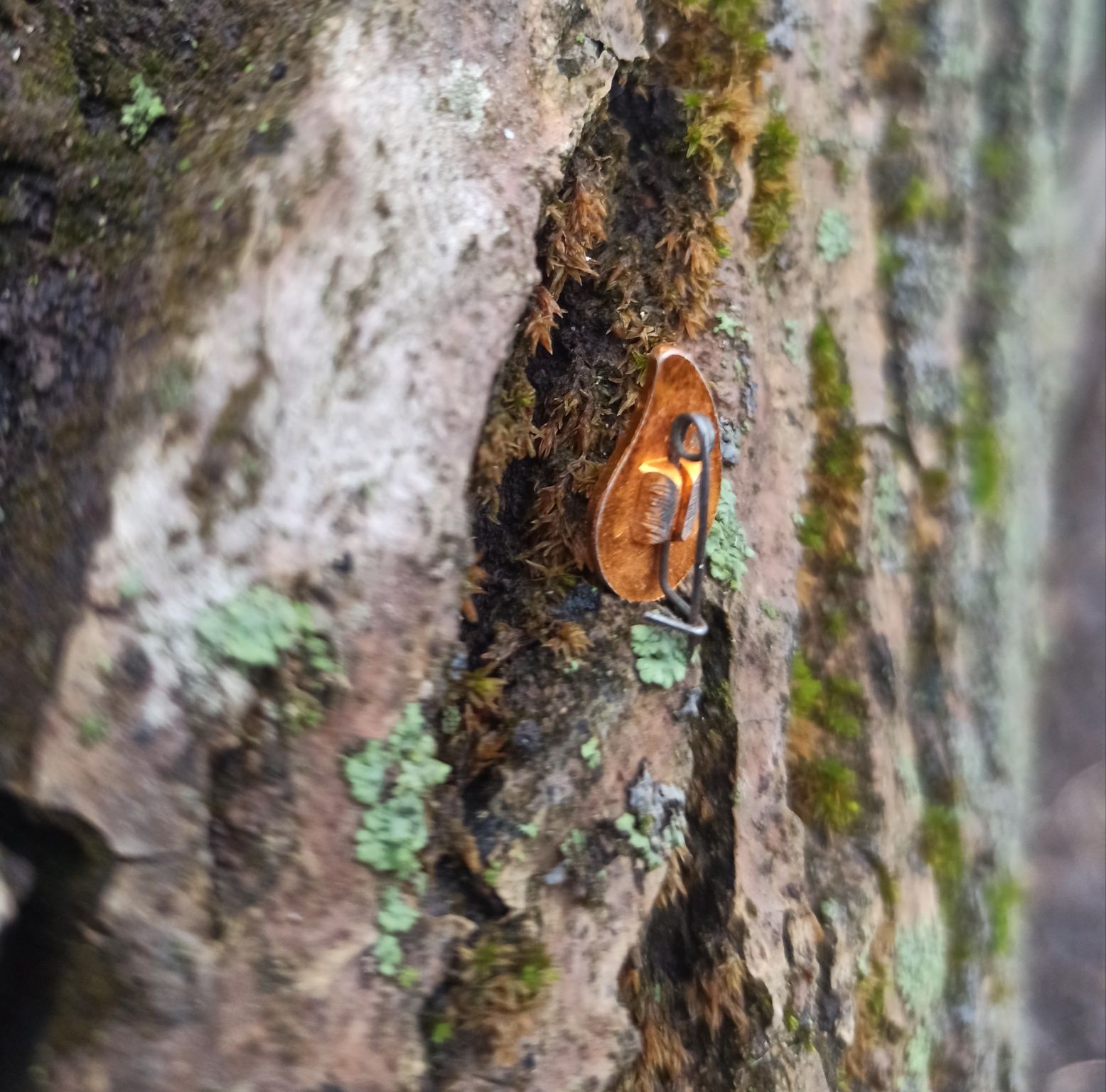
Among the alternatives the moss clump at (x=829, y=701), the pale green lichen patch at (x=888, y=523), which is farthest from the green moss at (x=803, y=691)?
the pale green lichen patch at (x=888, y=523)

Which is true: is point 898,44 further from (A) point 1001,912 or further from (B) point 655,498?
(A) point 1001,912

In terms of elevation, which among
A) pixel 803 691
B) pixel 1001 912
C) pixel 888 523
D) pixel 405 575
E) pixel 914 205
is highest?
pixel 914 205

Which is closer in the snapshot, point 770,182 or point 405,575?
point 405,575

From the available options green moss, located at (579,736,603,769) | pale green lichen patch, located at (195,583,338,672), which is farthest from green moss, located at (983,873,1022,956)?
pale green lichen patch, located at (195,583,338,672)

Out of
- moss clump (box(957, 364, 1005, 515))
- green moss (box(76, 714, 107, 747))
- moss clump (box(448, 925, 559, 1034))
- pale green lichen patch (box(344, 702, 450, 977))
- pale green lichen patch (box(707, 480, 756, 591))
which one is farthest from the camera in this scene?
moss clump (box(957, 364, 1005, 515))

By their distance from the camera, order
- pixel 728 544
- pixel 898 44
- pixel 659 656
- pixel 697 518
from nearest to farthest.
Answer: pixel 697 518 → pixel 659 656 → pixel 728 544 → pixel 898 44

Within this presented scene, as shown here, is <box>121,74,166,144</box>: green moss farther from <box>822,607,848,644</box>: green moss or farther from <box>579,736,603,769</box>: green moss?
<box>822,607,848,644</box>: green moss

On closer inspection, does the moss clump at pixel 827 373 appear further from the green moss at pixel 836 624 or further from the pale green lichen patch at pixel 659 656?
the pale green lichen patch at pixel 659 656

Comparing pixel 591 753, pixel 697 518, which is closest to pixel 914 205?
pixel 697 518
